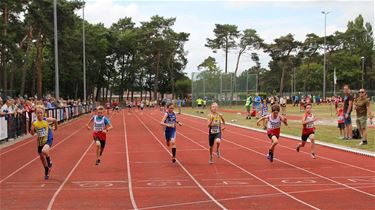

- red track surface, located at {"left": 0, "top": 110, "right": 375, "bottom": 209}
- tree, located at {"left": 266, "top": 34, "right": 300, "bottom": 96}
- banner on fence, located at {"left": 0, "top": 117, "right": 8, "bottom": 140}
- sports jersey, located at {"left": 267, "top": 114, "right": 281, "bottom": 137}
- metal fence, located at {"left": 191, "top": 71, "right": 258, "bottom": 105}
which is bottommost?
red track surface, located at {"left": 0, "top": 110, "right": 375, "bottom": 209}

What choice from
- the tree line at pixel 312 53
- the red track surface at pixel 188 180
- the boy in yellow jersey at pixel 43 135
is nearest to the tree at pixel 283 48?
the tree line at pixel 312 53

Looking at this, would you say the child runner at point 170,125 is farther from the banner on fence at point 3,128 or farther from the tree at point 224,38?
the tree at point 224,38

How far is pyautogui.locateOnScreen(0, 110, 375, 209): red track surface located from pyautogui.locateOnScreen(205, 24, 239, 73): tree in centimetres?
7563

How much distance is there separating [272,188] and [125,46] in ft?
302

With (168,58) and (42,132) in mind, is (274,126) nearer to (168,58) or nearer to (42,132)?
(42,132)

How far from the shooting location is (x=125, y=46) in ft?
331

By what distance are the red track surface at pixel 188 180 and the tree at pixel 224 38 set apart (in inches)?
2978

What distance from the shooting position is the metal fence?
221 ft

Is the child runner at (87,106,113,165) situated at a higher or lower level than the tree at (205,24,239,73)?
lower

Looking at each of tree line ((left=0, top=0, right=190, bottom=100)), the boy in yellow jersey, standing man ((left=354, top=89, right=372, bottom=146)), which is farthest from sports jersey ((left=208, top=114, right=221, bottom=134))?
tree line ((left=0, top=0, right=190, bottom=100))

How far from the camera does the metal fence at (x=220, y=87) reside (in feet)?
221

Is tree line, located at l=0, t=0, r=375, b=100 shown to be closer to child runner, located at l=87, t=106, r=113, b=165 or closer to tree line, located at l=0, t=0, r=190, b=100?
tree line, located at l=0, t=0, r=190, b=100

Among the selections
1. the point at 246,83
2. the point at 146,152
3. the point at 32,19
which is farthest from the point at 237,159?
the point at 246,83

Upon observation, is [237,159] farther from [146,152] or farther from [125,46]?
[125,46]
